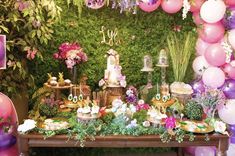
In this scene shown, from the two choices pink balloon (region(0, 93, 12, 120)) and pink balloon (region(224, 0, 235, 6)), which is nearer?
pink balloon (region(0, 93, 12, 120))

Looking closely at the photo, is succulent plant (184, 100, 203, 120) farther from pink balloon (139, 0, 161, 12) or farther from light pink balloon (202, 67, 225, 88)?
pink balloon (139, 0, 161, 12)

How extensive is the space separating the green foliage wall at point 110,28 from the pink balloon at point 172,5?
0.26 metres

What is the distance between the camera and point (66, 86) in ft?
10.9

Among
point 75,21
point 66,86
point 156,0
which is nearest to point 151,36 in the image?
point 156,0

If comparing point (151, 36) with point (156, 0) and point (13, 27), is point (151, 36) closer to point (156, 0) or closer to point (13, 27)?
point (156, 0)

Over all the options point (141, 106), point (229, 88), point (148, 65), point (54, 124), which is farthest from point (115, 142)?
point (229, 88)

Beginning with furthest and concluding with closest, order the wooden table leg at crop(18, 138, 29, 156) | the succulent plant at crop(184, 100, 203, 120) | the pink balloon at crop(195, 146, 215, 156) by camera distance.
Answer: the pink balloon at crop(195, 146, 215, 156)
the succulent plant at crop(184, 100, 203, 120)
the wooden table leg at crop(18, 138, 29, 156)

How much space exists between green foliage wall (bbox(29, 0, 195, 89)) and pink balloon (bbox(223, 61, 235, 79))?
0.45m

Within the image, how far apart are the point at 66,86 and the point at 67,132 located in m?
0.64

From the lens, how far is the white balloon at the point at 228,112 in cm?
334

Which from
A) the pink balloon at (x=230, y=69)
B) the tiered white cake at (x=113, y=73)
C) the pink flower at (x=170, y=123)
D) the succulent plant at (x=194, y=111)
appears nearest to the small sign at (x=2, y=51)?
the tiered white cake at (x=113, y=73)

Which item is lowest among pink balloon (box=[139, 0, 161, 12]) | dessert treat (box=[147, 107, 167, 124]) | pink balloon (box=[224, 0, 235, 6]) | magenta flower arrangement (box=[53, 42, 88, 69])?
dessert treat (box=[147, 107, 167, 124])

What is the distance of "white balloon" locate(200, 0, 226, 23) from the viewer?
3.21 meters

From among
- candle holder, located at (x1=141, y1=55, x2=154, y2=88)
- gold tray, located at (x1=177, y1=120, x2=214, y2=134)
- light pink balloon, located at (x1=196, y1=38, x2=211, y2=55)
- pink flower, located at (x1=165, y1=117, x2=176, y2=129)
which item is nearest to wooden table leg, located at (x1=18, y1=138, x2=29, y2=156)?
pink flower, located at (x1=165, y1=117, x2=176, y2=129)
